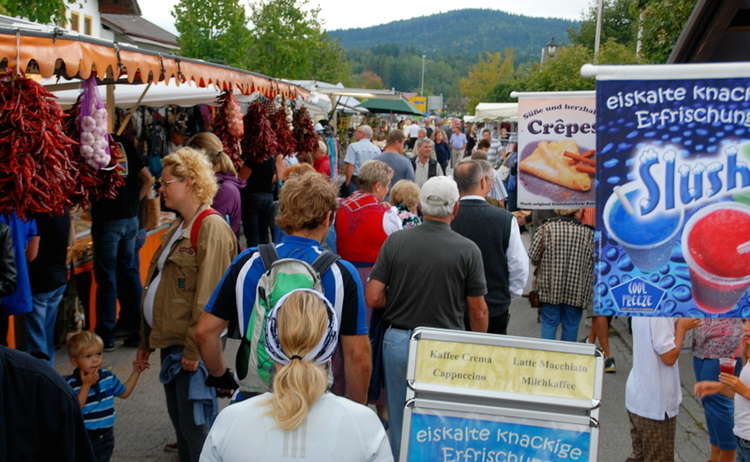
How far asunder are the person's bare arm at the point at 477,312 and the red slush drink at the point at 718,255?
1453 mm

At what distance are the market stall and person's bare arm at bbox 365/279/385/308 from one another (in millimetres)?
1766

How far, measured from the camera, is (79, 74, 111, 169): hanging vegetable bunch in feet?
16.7

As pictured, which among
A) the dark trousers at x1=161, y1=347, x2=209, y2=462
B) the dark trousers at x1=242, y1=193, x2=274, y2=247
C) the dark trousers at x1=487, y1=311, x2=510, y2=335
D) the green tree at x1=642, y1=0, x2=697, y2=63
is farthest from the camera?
the green tree at x1=642, y1=0, x2=697, y2=63

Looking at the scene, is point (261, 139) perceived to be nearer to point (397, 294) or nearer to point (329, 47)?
point (397, 294)

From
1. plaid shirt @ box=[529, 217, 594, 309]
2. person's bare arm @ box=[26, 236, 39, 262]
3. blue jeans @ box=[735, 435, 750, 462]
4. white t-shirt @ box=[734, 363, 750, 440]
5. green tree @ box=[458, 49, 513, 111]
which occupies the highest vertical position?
green tree @ box=[458, 49, 513, 111]

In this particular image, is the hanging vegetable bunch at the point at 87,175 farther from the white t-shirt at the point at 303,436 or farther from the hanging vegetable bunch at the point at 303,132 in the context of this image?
the hanging vegetable bunch at the point at 303,132

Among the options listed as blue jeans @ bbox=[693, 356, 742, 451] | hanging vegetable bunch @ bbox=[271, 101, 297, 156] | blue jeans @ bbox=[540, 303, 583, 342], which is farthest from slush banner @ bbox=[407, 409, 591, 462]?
hanging vegetable bunch @ bbox=[271, 101, 297, 156]

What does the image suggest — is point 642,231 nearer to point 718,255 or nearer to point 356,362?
point 718,255

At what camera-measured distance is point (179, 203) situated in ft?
13.8

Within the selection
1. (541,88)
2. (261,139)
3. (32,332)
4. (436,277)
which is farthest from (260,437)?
(541,88)

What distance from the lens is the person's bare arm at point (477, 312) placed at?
4.33 m

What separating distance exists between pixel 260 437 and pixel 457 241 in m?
2.20

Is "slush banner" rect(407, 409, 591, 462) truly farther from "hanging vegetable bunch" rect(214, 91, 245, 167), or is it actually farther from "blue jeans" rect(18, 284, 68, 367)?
"hanging vegetable bunch" rect(214, 91, 245, 167)

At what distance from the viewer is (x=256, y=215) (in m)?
10.0
